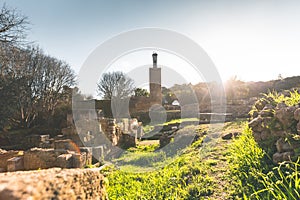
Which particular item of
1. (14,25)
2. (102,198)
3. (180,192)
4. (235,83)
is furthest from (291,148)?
(235,83)

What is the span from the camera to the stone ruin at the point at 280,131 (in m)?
2.75

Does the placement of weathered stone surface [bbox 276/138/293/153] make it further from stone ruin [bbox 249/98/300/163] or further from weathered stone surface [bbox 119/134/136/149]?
weathered stone surface [bbox 119/134/136/149]

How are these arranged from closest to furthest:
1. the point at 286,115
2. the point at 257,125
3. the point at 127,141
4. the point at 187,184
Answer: the point at 286,115, the point at 187,184, the point at 257,125, the point at 127,141

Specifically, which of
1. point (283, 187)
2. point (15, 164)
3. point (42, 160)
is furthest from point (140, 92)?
point (283, 187)

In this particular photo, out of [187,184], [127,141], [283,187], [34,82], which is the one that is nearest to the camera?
[283,187]

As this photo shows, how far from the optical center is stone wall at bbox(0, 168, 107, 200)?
0.85m

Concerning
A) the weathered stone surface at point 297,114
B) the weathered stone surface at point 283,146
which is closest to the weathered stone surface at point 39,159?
the weathered stone surface at point 283,146

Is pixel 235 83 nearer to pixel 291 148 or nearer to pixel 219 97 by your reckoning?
pixel 219 97

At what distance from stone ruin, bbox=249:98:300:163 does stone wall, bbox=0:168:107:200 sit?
2.13m

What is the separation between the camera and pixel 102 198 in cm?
162

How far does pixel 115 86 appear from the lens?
35125mm

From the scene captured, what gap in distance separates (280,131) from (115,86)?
32825 millimetres

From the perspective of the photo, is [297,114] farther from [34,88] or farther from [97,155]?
[34,88]

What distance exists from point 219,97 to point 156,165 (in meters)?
24.3
